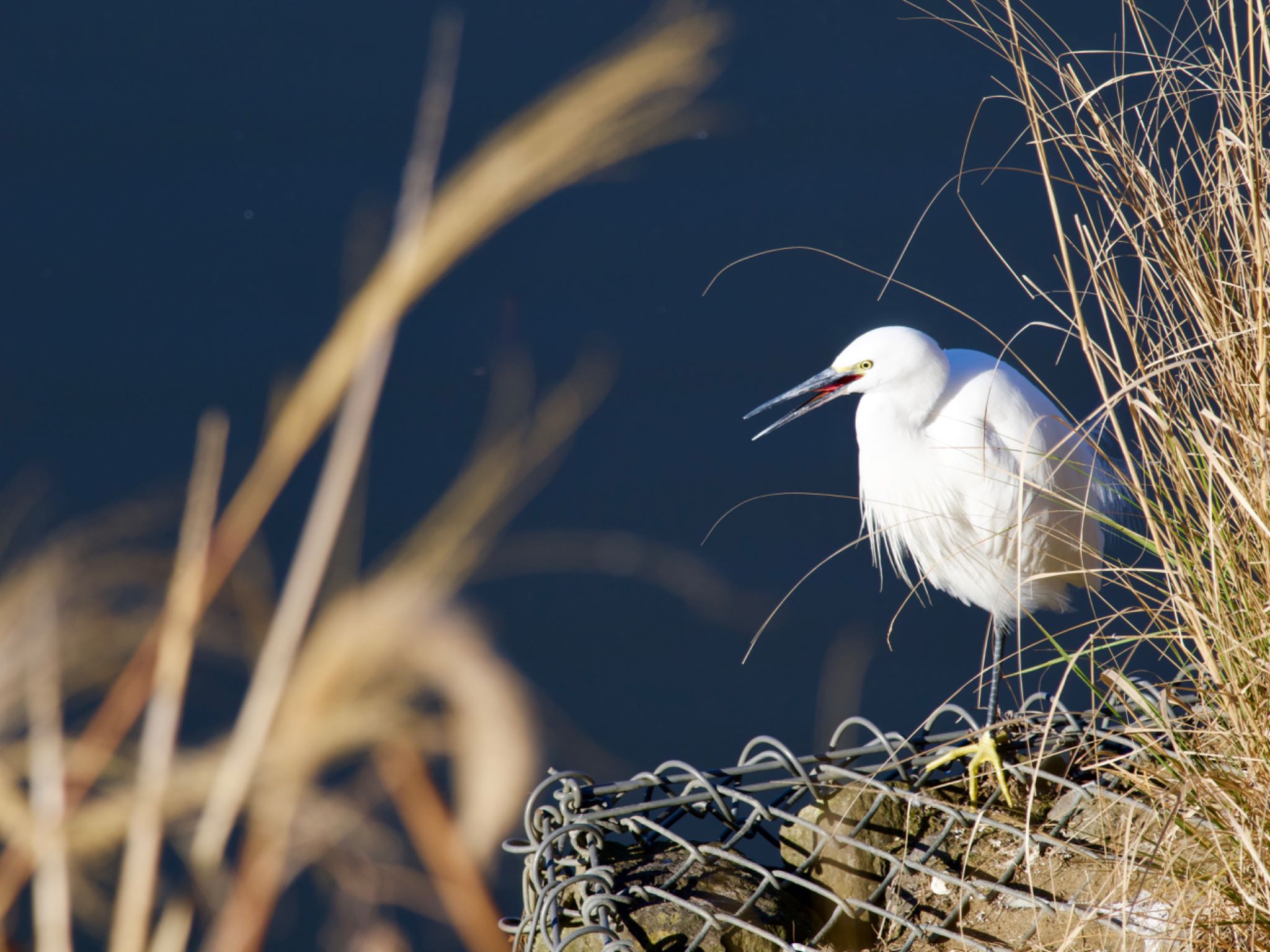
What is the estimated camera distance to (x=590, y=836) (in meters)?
0.70

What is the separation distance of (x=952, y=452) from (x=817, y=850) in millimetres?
654

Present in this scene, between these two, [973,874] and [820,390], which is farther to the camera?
[820,390]

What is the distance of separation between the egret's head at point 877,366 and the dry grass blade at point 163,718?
1.11 m

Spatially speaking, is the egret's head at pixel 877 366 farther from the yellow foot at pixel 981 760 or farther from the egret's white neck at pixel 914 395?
the yellow foot at pixel 981 760

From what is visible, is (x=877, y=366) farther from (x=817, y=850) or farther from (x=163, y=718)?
(x=163, y=718)

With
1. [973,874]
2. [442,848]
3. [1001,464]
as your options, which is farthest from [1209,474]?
[1001,464]

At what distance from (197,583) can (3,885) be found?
83mm

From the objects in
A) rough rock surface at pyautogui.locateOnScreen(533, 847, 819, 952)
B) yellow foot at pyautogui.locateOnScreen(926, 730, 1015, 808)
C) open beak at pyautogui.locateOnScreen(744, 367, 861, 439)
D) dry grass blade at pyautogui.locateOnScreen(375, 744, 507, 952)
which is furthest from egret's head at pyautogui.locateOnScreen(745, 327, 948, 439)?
dry grass blade at pyautogui.locateOnScreen(375, 744, 507, 952)

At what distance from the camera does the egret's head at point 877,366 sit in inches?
49.1

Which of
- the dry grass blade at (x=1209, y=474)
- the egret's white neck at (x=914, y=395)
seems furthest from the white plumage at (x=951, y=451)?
the dry grass blade at (x=1209, y=474)

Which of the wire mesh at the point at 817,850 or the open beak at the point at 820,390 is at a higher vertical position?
the open beak at the point at 820,390

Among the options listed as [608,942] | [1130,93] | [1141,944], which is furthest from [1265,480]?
[1130,93]

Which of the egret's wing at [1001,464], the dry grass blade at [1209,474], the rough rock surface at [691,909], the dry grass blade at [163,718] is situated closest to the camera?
the dry grass blade at [163,718]

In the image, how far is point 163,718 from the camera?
0.21 m
